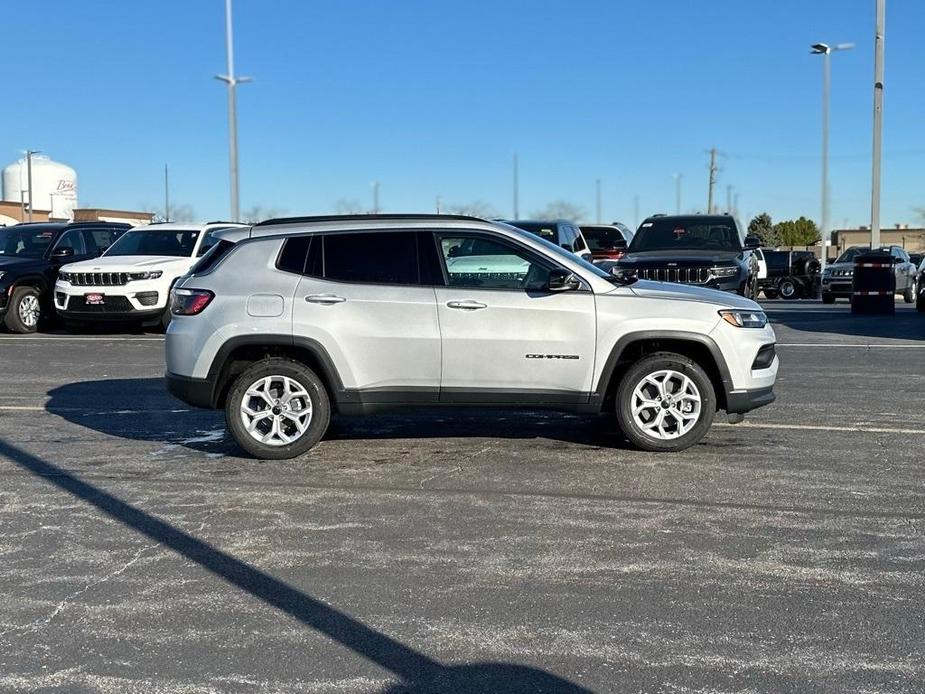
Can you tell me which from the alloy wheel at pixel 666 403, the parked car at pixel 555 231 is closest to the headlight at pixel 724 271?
the parked car at pixel 555 231

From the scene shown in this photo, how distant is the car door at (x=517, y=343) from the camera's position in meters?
7.60

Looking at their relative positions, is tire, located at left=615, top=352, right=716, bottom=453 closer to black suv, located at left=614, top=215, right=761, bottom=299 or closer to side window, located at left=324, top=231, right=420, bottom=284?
side window, located at left=324, top=231, right=420, bottom=284

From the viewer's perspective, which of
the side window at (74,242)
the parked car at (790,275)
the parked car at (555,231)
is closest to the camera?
the parked car at (555,231)

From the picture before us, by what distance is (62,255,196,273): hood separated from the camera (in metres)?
16.6

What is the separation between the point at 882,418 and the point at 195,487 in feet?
19.5

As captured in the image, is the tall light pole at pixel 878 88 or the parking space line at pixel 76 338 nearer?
the parking space line at pixel 76 338

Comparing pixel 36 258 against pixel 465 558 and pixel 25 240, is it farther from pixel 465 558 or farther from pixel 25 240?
pixel 465 558

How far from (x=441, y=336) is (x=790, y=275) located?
28.3 metres

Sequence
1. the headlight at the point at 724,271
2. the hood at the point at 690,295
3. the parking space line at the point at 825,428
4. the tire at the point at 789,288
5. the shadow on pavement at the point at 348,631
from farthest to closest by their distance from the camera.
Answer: the tire at the point at 789,288
the headlight at the point at 724,271
the parking space line at the point at 825,428
the hood at the point at 690,295
the shadow on pavement at the point at 348,631

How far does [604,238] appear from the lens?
2545cm

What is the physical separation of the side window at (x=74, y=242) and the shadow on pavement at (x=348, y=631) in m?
13.3

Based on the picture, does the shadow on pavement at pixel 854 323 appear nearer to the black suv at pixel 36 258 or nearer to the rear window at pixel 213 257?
the rear window at pixel 213 257

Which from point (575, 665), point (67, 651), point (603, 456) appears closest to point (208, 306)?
point (603, 456)

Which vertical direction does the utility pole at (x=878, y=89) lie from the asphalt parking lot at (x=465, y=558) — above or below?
above
